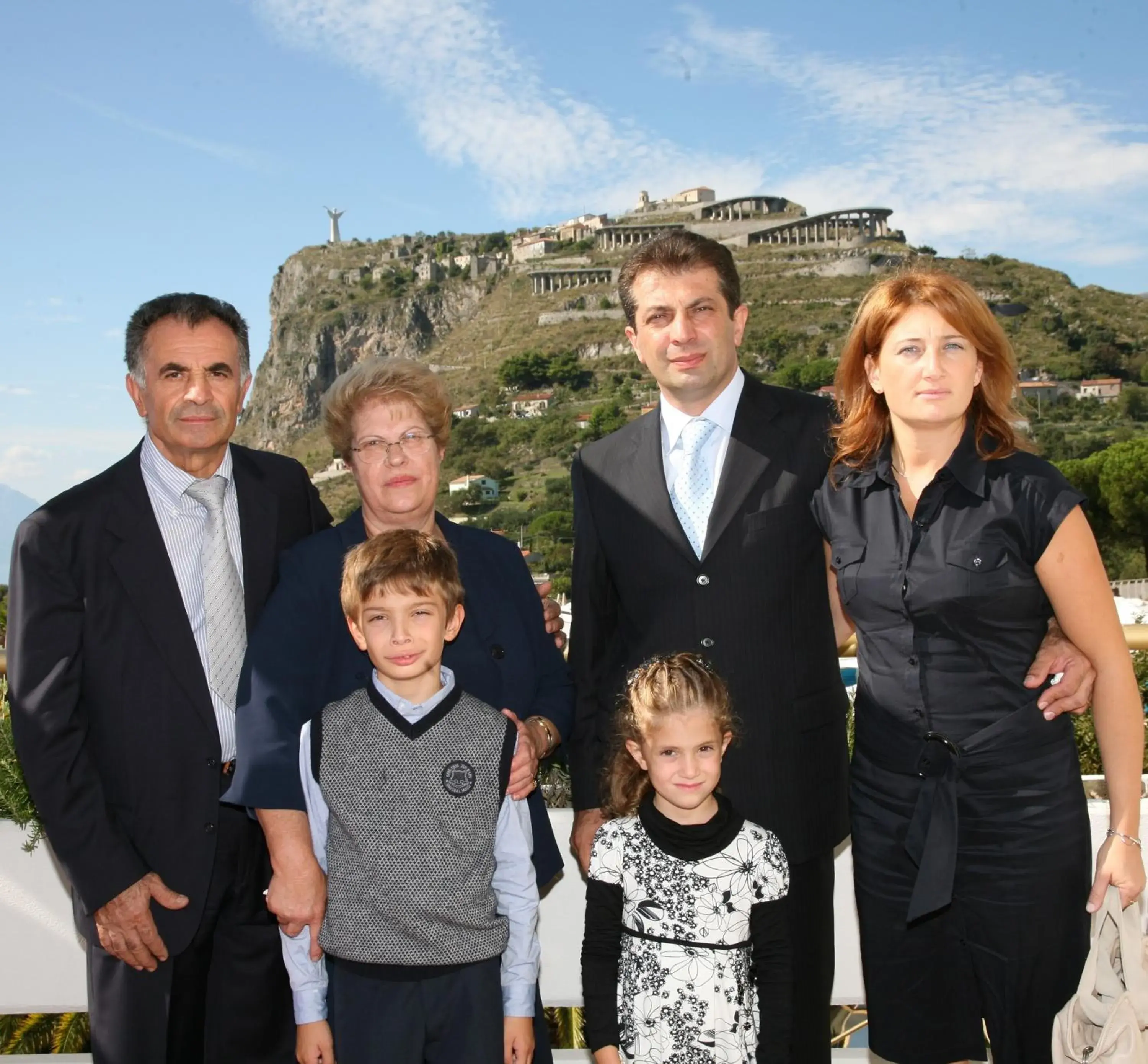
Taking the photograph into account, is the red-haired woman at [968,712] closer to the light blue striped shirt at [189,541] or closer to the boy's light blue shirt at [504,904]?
the boy's light blue shirt at [504,904]

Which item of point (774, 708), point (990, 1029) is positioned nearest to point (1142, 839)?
point (990, 1029)

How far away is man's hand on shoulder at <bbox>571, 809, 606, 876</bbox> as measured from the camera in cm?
237

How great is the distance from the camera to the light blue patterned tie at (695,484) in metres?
2.38

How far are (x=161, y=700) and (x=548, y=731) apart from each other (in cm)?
79

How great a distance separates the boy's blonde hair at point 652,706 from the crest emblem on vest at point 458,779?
30cm

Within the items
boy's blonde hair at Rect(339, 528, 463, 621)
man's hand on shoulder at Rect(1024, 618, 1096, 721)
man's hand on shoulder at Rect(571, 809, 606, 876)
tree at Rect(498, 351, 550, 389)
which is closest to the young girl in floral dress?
man's hand on shoulder at Rect(571, 809, 606, 876)

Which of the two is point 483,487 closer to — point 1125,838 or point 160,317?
point 160,317

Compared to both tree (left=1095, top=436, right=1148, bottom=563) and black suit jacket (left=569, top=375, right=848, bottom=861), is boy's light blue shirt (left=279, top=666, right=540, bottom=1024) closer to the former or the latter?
black suit jacket (left=569, top=375, right=848, bottom=861)

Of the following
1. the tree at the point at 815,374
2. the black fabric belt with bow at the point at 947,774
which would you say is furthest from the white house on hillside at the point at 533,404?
the black fabric belt with bow at the point at 947,774

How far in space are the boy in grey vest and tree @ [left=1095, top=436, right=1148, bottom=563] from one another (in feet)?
186

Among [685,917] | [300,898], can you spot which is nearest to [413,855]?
[300,898]

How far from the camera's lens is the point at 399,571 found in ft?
6.52

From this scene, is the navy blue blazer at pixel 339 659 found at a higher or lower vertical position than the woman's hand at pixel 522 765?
higher

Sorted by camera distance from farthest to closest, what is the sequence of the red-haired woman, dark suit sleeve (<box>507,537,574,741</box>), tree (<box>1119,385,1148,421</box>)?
tree (<box>1119,385,1148,421</box>)
dark suit sleeve (<box>507,537,574,741</box>)
the red-haired woman
